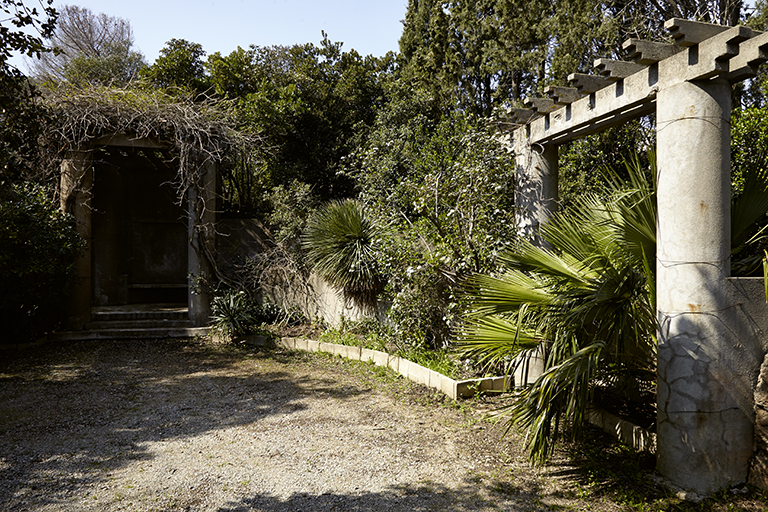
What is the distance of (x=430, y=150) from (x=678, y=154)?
4752 mm

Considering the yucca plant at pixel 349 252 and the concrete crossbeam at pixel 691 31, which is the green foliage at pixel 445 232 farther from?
the concrete crossbeam at pixel 691 31

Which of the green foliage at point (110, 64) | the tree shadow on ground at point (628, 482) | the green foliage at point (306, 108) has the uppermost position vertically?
the green foliage at point (110, 64)

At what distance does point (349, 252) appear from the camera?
26.9 feet

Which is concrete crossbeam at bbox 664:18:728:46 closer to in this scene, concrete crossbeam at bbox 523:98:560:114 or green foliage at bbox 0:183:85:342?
concrete crossbeam at bbox 523:98:560:114

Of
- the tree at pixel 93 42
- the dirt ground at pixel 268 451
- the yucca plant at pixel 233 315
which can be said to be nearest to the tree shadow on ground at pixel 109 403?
the dirt ground at pixel 268 451

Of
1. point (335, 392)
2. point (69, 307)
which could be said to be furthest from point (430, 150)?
point (69, 307)

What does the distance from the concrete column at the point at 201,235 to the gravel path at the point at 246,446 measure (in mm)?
2400

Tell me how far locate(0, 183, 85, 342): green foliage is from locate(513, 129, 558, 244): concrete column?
6681 millimetres

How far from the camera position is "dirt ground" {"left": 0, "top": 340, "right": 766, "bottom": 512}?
Answer: 11.2ft

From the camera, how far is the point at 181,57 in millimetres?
13938

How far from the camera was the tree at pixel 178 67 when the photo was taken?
13.8m

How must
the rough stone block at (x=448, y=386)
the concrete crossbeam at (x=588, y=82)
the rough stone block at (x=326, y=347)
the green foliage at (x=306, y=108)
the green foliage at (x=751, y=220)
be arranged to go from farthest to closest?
the green foliage at (x=306, y=108)
the rough stone block at (x=326, y=347)
the rough stone block at (x=448, y=386)
the concrete crossbeam at (x=588, y=82)
the green foliage at (x=751, y=220)

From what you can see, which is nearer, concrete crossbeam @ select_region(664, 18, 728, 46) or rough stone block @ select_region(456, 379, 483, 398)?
concrete crossbeam @ select_region(664, 18, 728, 46)

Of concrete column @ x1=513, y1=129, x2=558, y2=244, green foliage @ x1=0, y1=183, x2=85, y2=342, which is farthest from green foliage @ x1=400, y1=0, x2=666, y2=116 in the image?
green foliage @ x1=0, y1=183, x2=85, y2=342
